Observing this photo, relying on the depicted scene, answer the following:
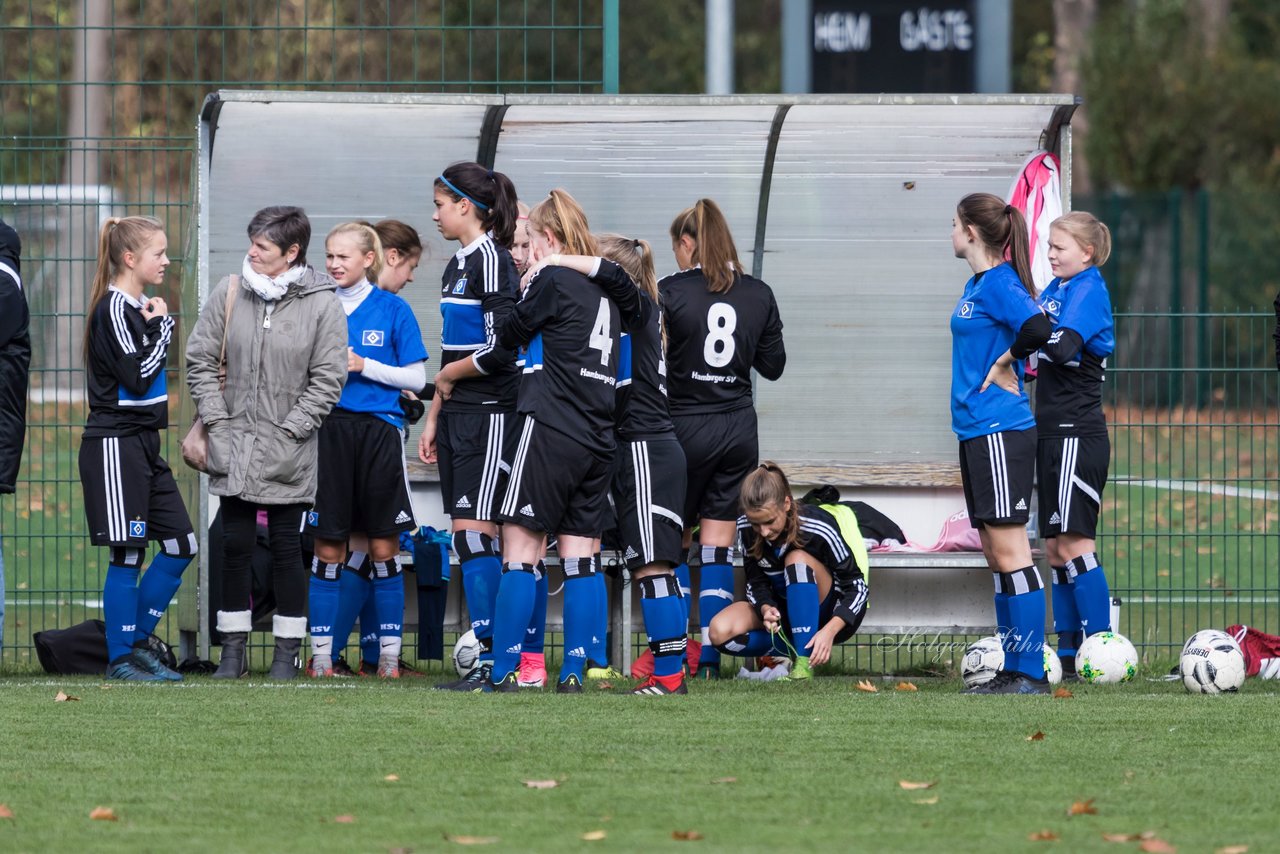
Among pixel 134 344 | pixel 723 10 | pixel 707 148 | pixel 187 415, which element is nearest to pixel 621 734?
pixel 134 344

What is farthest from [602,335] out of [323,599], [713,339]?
[323,599]

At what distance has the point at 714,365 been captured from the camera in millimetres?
7707

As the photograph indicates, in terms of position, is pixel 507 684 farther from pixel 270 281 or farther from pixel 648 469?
pixel 270 281

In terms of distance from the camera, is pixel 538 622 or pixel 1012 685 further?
pixel 538 622

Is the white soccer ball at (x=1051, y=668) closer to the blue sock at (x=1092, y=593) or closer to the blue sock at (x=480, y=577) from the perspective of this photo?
the blue sock at (x=1092, y=593)

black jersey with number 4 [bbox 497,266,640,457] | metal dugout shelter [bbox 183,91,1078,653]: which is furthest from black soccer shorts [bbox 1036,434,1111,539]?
black jersey with number 4 [bbox 497,266,640,457]

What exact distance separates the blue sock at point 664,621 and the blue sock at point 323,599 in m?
1.30

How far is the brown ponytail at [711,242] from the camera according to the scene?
7.65 meters

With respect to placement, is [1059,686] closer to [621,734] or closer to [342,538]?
[621,734]

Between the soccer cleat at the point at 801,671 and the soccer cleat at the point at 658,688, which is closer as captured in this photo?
the soccer cleat at the point at 658,688

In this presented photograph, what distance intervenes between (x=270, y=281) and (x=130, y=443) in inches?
31.7

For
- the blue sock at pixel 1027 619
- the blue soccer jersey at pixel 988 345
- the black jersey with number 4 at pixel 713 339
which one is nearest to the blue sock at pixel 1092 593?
the blue sock at pixel 1027 619

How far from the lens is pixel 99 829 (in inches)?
178

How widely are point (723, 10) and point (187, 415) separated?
6590mm
